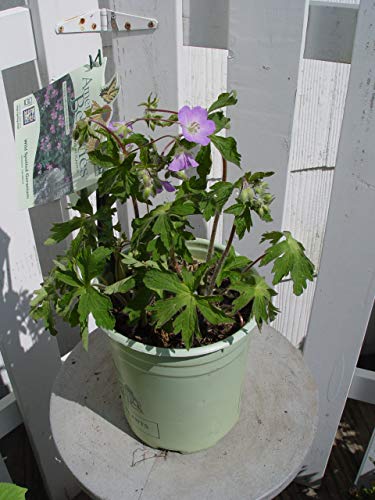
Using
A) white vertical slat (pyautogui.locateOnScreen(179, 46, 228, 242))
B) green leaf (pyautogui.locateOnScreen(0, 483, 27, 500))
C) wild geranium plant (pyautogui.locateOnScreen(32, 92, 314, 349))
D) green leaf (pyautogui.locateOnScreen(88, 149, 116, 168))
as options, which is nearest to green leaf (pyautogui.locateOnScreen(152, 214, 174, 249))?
wild geranium plant (pyautogui.locateOnScreen(32, 92, 314, 349))

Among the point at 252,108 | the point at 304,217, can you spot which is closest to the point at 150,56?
the point at 252,108

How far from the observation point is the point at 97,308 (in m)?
0.70

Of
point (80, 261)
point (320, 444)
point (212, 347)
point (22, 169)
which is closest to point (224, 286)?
point (212, 347)

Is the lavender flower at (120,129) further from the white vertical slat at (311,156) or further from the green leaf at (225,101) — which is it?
the white vertical slat at (311,156)

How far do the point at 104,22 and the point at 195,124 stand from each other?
0.44 meters

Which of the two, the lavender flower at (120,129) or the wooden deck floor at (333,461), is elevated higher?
the lavender flower at (120,129)

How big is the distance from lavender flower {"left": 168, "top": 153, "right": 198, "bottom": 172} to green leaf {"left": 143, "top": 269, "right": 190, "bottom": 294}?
150mm

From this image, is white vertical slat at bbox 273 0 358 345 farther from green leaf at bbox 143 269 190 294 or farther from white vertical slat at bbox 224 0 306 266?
green leaf at bbox 143 269 190 294

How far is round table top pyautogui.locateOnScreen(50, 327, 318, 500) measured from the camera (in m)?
0.85

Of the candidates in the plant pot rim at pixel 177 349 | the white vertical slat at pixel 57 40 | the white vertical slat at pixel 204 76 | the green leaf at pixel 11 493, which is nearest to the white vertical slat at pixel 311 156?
the white vertical slat at pixel 204 76

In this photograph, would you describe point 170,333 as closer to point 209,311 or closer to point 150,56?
point 209,311

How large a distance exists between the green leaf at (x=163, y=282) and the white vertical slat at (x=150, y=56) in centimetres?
44

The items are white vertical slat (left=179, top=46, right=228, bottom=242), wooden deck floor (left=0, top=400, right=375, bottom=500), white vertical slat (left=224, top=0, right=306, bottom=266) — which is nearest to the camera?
white vertical slat (left=224, top=0, right=306, bottom=266)

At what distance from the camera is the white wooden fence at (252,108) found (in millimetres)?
901
